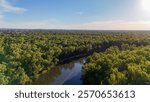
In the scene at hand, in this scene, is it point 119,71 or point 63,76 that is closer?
point 119,71

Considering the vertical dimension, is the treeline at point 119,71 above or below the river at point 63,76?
above

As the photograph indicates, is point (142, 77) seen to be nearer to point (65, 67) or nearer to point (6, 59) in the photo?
point (6, 59)

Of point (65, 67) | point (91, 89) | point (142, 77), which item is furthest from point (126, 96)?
point (65, 67)

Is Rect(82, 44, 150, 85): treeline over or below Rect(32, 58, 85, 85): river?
over

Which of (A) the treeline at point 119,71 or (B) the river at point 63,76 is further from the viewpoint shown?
(B) the river at point 63,76

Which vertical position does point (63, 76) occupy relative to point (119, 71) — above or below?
below

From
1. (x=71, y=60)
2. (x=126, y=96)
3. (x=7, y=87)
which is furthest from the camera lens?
(x=71, y=60)

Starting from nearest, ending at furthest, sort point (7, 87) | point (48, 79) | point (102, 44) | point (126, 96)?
point (126, 96) < point (7, 87) < point (48, 79) < point (102, 44)

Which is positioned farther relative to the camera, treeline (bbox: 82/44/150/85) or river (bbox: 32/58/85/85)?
river (bbox: 32/58/85/85)
